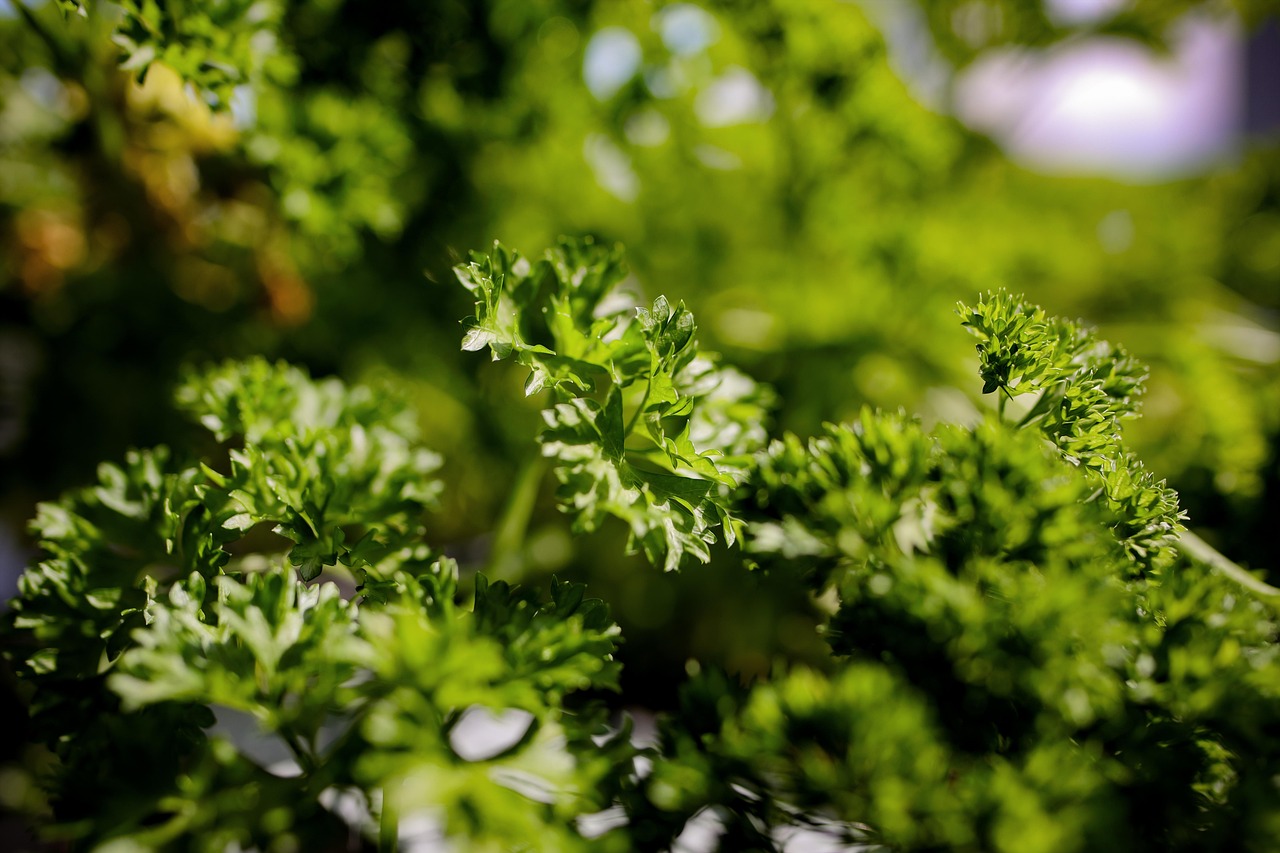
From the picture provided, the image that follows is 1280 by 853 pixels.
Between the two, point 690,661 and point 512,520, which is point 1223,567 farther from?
point 512,520

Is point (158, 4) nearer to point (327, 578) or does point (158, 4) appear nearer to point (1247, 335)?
point (327, 578)

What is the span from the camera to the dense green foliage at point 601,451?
14.0 inches

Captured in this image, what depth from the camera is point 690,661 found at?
0.43 metres

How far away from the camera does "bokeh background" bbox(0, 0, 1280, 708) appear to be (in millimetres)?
727

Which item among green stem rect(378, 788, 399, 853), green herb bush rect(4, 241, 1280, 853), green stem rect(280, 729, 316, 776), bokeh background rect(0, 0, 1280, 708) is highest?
bokeh background rect(0, 0, 1280, 708)

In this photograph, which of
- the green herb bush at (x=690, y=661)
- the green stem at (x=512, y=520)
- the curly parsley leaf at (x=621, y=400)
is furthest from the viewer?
the green stem at (x=512, y=520)

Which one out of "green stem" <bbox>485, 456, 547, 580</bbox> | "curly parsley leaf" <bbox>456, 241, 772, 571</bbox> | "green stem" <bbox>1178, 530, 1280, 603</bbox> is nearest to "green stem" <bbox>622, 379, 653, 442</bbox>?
"curly parsley leaf" <bbox>456, 241, 772, 571</bbox>

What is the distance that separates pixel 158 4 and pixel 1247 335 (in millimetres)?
1336

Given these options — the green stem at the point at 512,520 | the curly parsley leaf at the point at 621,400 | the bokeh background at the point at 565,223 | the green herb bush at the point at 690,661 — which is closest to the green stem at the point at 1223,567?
the green herb bush at the point at 690,661

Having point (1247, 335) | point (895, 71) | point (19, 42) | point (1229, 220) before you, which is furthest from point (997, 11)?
point (19, 42)

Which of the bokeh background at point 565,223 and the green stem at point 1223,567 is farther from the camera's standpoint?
the bokeh background at point 565,223

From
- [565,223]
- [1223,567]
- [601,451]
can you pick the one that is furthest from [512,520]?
[1223,567]

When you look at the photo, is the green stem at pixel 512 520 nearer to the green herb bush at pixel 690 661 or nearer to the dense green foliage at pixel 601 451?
the dense green foliage at pixel 601 451

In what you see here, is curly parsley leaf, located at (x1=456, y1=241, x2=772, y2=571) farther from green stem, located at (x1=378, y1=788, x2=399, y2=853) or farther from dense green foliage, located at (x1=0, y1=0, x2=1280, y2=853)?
green stem, located at (x1=378, y1=788, x2=399, y2=853)
